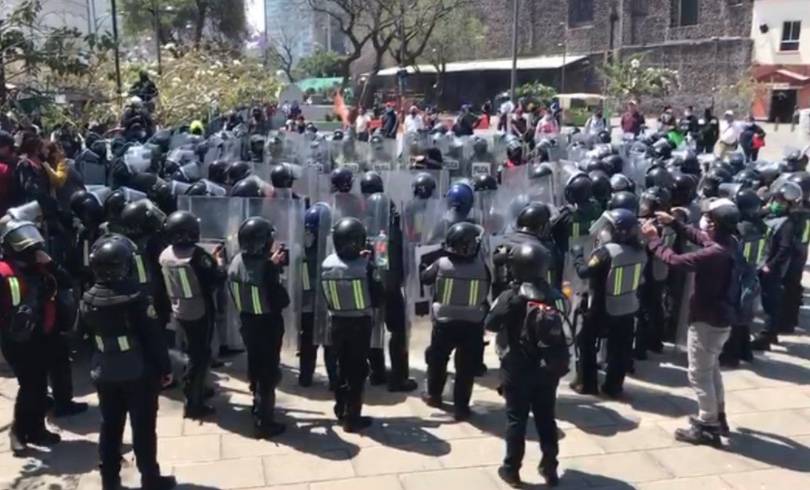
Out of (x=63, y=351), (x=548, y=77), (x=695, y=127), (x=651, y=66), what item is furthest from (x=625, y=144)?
(x=548, y=77)

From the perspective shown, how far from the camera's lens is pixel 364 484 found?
513cm

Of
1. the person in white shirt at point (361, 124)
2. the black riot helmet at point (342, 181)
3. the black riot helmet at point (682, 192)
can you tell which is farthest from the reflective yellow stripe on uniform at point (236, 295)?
the person in white shirt at point (361, 124)

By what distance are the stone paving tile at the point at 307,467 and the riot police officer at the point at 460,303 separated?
1.07 meters

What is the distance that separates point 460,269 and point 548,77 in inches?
1836

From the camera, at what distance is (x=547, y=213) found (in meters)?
6.26

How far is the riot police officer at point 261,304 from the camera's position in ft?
18.4

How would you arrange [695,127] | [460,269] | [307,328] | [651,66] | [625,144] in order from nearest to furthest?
1. [460,269]
2. [307,328]
3. [625,144]
4. [695,127]
5. [651,66]

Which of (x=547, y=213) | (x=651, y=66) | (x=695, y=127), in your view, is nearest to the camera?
(x=547, y=213)

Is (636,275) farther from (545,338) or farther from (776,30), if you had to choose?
(776,30)

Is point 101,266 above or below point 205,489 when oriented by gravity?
A: above

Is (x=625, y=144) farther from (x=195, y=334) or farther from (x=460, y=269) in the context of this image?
(x=195, y=334)

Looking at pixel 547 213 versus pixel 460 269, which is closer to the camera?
pixel 460 269

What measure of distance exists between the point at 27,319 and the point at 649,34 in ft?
163

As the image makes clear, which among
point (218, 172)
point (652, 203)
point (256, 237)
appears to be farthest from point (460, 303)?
point (218, 172)
